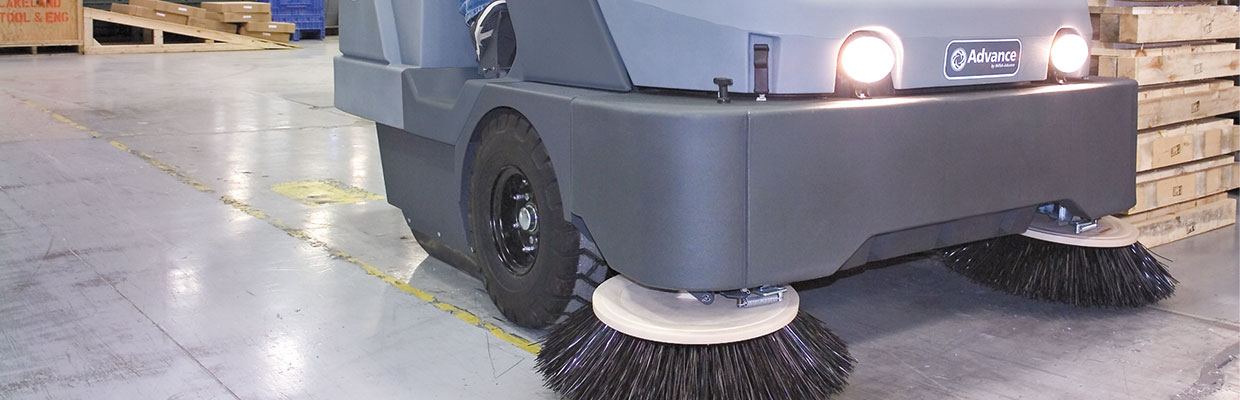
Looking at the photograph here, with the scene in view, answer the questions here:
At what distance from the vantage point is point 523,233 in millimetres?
2773

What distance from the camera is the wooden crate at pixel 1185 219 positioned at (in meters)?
3.61

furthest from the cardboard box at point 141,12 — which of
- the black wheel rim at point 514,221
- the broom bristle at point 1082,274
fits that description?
the broom bristle at point 1082,274

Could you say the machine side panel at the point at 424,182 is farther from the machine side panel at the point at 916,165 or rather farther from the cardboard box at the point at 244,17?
the cardboard box at the point at 244,17

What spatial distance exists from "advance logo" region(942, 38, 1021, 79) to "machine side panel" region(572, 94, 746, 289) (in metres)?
0.62

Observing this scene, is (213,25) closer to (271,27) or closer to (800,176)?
(271,27)

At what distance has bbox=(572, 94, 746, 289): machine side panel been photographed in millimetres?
1983

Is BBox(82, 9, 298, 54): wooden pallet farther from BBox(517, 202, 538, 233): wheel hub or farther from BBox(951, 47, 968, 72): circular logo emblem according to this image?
BBox(951, 47, 968, 72): circular logo emblem

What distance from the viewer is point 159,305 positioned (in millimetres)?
3018

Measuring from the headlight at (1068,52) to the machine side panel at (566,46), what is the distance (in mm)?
997

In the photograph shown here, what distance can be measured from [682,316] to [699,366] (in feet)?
0.31

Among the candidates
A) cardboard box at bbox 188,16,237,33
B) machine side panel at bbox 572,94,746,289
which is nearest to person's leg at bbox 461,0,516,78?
machine side panel at bbox 572,94,746,289

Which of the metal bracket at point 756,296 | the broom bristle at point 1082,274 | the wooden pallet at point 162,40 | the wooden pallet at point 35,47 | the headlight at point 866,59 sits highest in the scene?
the wooden pallet at point 162,40

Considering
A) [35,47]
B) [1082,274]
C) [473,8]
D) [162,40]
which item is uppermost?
[162,40]

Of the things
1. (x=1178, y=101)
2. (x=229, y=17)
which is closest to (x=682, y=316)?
(x=1178, y=101)
